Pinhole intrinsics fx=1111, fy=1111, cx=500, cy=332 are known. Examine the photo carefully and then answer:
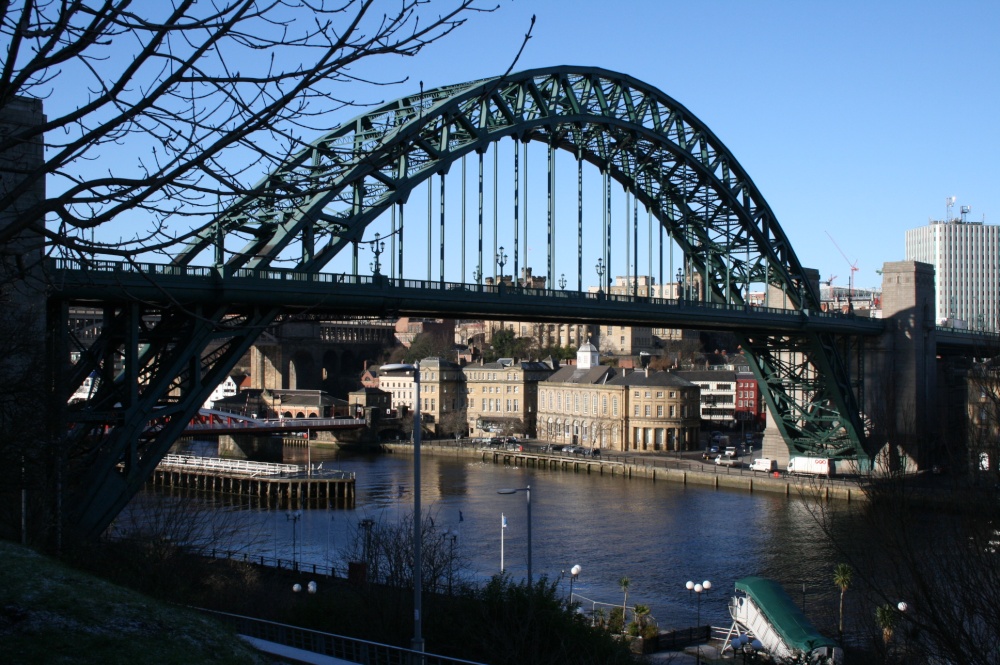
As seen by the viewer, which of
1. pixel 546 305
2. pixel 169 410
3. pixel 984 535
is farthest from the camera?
pixel 546 305

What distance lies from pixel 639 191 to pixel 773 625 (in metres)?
25.0

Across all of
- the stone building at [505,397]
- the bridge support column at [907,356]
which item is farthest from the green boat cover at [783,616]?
the stone building at [505,397]

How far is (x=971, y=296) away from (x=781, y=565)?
143499mm

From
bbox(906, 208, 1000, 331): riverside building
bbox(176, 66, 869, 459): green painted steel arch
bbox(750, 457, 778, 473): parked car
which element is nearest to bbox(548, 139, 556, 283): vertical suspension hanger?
bbox(176, 66, 869, 459): green painted steel arch

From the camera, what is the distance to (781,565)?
3122 cm

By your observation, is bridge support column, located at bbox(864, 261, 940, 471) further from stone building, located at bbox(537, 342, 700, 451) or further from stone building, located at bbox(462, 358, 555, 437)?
stone building, located at bbox(462, 358, 555, 437)

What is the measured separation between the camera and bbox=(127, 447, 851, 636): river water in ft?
91.7

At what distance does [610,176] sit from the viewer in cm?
4262

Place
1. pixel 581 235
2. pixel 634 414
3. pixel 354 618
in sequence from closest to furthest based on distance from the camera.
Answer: pixel 354 618 → pixel 581 235 → pixel 634 414

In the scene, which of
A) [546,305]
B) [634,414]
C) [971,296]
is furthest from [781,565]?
Result: [971,296]

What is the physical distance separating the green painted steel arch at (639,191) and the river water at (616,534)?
560 centimetres

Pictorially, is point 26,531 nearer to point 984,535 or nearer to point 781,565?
point 984,535

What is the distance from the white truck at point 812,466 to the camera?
158 ft

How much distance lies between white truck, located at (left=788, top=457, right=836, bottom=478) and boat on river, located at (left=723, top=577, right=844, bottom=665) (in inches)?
1033
